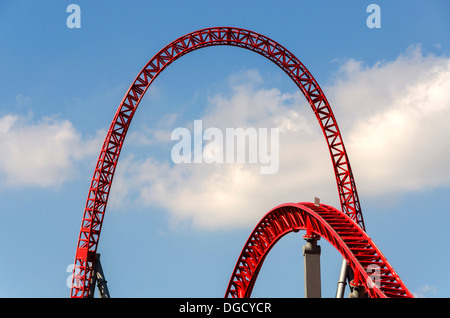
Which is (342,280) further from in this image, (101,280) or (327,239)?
(101,280)

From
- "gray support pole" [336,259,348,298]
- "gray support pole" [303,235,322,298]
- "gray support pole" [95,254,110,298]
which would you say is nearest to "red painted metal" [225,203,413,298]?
"gray support pole" [303,235,322,298]

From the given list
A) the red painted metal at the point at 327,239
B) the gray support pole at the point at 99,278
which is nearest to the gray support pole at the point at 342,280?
the red painted metal at the point at 327,239

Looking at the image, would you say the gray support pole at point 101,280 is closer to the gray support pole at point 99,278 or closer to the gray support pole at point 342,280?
the gray support pole at point 99,278
